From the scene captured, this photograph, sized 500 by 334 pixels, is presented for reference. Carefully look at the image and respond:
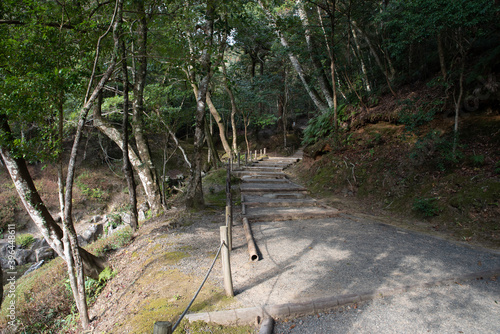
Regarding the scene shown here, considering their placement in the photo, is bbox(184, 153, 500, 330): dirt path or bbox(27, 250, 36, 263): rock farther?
bbox(27, 250, 36, 263): rock

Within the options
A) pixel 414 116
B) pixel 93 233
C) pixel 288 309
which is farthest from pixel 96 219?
pixel 414 116

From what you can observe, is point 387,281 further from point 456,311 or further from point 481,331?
point 481,331

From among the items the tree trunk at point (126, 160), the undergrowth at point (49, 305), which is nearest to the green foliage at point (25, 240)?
the undergrowth at point (49, 305)

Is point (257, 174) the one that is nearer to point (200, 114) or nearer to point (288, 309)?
point (200, 114)

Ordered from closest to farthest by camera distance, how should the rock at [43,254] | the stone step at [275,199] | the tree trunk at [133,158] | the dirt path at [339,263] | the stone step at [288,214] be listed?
the dirt path at [339,263] < the stone step at [288,214] < the tree trunk at [133,158] < the stone step at [275,199] < the rock at [43,254]

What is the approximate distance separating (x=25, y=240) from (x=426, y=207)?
1619cm

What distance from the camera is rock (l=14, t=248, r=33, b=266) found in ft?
32.2

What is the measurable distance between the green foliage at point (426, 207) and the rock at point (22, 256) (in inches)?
557

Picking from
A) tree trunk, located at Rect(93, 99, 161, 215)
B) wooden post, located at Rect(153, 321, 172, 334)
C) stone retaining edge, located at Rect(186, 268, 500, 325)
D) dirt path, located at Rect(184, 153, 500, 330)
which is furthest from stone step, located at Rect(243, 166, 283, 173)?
wooden post, located at Rect(153, 321, 172, 334)

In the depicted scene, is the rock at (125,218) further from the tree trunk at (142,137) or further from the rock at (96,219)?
the tree trunk at (142,137)

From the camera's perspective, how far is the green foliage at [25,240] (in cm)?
1138

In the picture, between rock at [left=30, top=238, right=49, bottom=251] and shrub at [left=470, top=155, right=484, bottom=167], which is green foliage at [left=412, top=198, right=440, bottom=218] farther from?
rock at [left=30, top=238, right=49, bottom=251]

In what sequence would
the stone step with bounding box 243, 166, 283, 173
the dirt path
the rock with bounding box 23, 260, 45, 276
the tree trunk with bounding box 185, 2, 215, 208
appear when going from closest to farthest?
the dirt path, the tree trunk with bounding box 185, 2, 215, 208, the rock with bounding box 23, 260, 45, 276, the stone step with bounding box 243, 166, 283, 173

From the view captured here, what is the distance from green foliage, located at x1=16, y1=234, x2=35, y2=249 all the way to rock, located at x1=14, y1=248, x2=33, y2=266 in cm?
110
